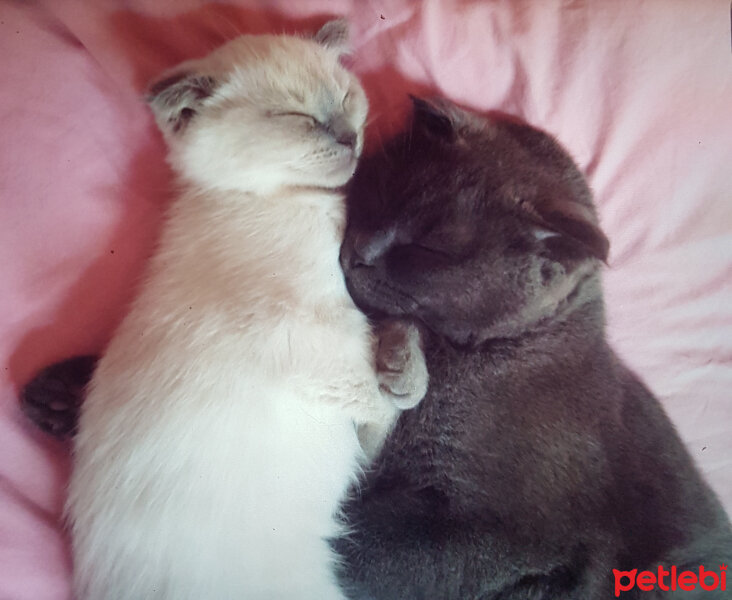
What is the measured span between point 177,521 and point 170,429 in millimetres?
145

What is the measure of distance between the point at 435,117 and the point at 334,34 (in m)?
0.27

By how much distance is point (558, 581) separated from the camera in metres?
1.06

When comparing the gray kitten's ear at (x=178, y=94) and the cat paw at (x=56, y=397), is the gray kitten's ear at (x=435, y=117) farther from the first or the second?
the cat paw at (x=56, y=397)

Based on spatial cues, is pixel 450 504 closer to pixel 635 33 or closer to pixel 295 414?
pixel 295 414

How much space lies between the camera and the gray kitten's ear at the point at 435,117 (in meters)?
1.09

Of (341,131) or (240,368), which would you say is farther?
(341,131)

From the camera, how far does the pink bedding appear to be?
109 centimetres

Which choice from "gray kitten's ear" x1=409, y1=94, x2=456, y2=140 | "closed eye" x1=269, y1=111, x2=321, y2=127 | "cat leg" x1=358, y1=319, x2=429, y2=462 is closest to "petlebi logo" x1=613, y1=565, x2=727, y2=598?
"cat leg" x1=358, y1=319, x2=429, y2=462

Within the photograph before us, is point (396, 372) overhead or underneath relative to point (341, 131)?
underneath

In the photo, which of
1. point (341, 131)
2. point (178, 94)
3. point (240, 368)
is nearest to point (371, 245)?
point (341, 131)

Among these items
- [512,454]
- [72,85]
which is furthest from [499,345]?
[72,85]

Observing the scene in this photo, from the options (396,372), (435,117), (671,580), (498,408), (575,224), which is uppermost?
(435,117)

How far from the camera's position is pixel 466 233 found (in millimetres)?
1064

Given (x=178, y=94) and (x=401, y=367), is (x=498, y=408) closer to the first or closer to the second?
(x=401, y=367)
